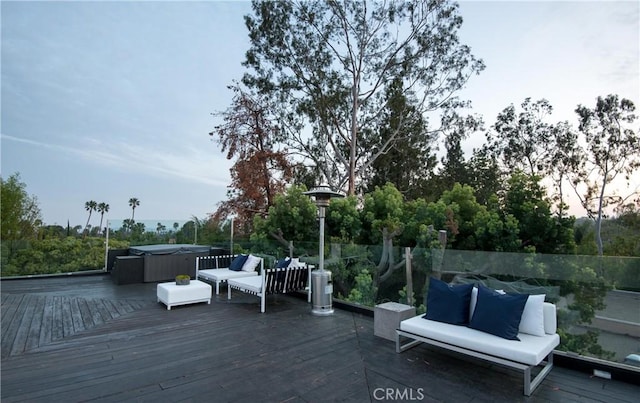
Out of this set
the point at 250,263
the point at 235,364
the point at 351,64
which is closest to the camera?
the point at 235,364

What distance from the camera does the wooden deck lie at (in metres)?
2.77

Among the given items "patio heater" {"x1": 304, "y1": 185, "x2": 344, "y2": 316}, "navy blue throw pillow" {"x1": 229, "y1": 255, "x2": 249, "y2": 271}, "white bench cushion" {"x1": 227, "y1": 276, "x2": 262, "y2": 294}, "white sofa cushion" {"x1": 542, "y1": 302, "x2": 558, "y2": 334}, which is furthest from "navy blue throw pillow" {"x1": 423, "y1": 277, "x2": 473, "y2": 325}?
"navy blue throw pillow" {"x1": 229, "y1": 255, "x2": 249, "y2": 271}

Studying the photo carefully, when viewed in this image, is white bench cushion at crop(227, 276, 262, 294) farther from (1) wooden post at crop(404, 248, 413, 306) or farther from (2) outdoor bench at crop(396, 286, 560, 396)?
(2) outdoor bench at crop(396, 286, 560, 396)

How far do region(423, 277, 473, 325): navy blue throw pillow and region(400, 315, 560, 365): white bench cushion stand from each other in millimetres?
76

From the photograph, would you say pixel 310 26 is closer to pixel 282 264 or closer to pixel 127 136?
pixel 127 136

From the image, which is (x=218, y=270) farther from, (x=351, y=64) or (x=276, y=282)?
(x=351, y=64)

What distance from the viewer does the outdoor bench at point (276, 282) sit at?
5.55 metres

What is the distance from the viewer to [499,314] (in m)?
3.16

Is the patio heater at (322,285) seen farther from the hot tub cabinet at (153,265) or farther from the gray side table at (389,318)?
the hot tub cabinet at (153,265)

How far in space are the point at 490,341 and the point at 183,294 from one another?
457cm

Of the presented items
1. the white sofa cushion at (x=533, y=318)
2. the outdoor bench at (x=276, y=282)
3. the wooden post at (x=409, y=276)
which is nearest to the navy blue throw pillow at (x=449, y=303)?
the white sofa cushion at (x=533, y=318)

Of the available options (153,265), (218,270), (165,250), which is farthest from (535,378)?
(165,250)

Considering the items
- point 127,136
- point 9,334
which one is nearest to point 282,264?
point 9,334

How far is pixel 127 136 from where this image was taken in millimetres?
11188
